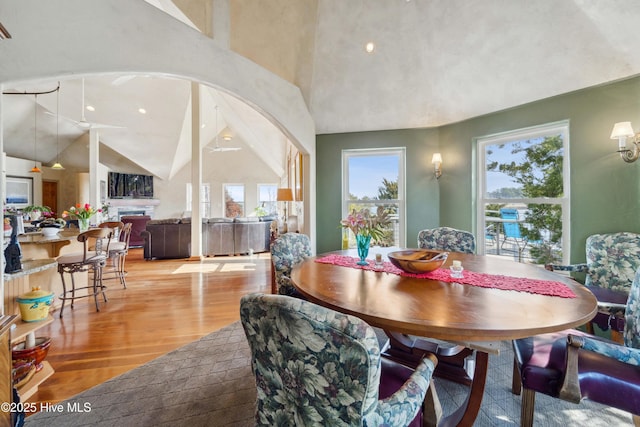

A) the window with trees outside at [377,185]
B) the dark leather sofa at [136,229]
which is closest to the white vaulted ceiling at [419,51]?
the window with trees outside at [377,185]

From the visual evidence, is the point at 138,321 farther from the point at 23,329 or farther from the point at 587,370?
the point at 587,370

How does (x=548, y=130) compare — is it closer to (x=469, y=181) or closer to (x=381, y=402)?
(x=469, y=181)

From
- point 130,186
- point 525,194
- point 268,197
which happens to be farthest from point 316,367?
point 130,186

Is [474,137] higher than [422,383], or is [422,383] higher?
[474,137]

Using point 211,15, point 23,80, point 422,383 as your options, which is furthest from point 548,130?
point 23,80

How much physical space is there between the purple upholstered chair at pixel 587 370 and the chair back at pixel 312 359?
1.04m

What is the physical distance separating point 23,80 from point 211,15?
1.67 metres

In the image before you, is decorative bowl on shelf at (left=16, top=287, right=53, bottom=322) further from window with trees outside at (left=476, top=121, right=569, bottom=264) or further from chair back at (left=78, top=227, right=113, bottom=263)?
window with trees outside at (left=476, top=121, right=569, bottom=264)

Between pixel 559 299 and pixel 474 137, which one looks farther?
pixel 474 137

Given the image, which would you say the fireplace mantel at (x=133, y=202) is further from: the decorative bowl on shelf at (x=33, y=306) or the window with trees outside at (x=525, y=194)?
the window with trees outside at (x=525, y=194)

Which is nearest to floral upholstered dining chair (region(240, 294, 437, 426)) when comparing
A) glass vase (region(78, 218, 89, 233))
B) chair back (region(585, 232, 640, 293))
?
chair back (region(585, 232, 640, 293))

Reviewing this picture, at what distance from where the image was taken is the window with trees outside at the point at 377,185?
4.08 meters

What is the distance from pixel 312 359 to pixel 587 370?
139cm

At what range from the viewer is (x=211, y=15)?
2.60 metres
